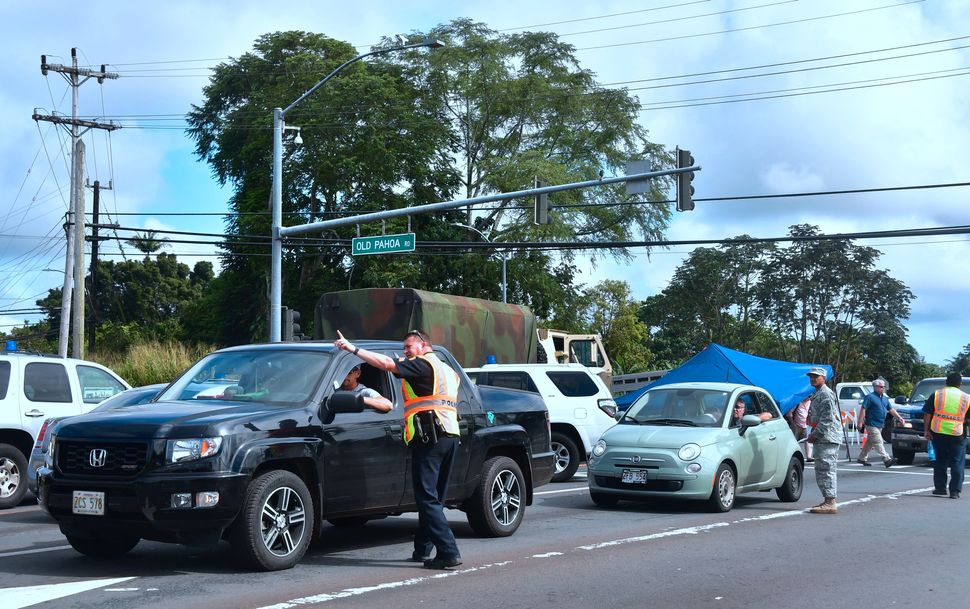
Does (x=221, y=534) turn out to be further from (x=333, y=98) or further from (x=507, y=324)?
(x=333, y=98)

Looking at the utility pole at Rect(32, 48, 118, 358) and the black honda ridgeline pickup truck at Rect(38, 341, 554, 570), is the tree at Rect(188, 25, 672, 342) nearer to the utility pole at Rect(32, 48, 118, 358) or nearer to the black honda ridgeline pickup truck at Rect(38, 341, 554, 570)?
the utility pole at Rect(32, 48, 118, 358)

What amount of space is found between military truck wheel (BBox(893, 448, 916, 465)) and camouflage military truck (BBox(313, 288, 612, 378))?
630 cm

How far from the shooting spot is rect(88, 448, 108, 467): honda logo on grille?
7.97 meters

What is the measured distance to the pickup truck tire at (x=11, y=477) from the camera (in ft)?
46.3

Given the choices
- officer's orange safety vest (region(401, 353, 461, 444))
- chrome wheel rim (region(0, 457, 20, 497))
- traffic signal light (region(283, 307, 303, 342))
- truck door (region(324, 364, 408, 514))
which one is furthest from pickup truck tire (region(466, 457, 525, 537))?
traffic signal light (region(283, 307, 303, 342))

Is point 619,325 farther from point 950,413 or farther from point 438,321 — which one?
point 950,413

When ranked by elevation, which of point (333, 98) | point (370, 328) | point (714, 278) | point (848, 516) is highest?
point (333, 98)

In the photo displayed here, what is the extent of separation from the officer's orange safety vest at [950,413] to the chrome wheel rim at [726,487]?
14.0ft

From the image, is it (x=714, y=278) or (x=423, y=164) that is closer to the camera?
(x=423, y=164)

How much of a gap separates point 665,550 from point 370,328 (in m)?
11.7

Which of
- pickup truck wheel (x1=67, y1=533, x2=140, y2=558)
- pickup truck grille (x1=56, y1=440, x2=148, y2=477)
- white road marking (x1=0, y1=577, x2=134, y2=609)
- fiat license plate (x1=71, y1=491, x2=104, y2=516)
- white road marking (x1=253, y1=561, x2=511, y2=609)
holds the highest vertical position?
pickup truck grille (x1=56, y1=440, x2=148, y2=477)

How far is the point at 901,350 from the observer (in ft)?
204

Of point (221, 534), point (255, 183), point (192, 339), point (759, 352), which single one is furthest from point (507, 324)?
point (759, 352)

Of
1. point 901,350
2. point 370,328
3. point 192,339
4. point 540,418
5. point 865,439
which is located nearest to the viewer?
point 540,418
